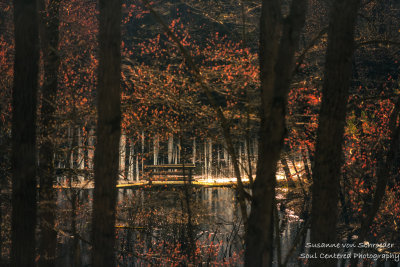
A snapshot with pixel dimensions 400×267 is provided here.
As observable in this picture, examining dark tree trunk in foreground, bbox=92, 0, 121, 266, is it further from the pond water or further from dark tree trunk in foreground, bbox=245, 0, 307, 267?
the pond water

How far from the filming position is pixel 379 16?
19.8 m

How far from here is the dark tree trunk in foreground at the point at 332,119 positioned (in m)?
6.63

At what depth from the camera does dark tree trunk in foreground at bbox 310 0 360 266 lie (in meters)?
6.63

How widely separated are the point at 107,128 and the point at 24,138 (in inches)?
72.0

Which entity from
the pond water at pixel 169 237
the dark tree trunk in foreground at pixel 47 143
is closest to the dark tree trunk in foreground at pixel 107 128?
the dark tree trunk in foreground at pixel 47 143

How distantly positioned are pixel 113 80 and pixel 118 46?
1.87 feet

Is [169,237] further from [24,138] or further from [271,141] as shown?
[271,141]

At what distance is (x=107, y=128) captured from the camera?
6.85 m

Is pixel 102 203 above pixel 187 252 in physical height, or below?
above

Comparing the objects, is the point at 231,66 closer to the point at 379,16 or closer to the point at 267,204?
the point at 267,204

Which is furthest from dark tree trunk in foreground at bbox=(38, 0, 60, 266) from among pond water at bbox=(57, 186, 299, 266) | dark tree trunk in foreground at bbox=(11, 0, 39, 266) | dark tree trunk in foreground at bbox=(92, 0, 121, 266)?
pond water at bbox=(57, 186, 299, 266)

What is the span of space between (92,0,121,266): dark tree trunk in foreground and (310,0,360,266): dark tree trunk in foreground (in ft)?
10.6

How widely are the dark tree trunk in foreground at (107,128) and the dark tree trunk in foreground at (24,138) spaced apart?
1.53m

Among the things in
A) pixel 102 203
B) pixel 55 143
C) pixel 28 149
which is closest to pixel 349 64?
pixel 102 203
